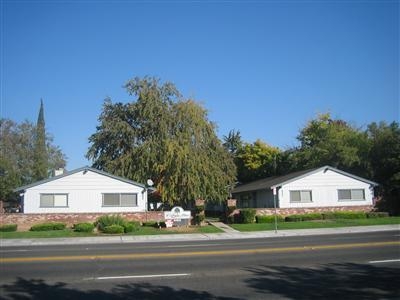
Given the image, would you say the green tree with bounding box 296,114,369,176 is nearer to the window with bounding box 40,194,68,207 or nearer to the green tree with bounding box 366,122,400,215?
the green tree with bounding box 366,122,400,215

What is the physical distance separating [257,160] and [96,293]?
57986 mm

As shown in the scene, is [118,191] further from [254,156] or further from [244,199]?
[254,156]

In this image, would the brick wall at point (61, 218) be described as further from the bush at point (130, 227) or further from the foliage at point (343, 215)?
the foliage at point (343, 215)

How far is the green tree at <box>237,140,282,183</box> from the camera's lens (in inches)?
2618

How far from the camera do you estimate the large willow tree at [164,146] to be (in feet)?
148

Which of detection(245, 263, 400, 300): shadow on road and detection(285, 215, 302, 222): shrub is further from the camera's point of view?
detection(285, 215, 302, 222): shrub

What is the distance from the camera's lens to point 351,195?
141ft

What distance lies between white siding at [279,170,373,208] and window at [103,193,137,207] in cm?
1297

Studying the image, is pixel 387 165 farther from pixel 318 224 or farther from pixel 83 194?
pixel 83 194

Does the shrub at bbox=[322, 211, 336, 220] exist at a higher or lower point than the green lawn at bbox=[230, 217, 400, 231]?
higher

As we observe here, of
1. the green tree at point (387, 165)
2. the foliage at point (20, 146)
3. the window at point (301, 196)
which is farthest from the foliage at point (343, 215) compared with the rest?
the foliage at point (20, 146)

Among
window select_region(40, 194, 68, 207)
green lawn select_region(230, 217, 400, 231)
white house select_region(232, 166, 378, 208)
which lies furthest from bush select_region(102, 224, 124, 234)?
white house select_region(232, 166, 378, 208)

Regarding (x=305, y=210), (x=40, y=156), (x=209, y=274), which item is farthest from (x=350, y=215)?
(x=40, y=156)

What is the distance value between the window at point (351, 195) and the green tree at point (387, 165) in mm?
2089
